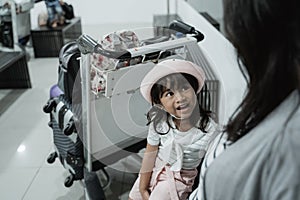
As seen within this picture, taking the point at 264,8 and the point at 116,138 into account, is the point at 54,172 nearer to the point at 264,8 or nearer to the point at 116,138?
the point at 116,138

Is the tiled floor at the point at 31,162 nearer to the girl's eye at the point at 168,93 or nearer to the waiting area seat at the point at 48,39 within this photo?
the girl's eye at the point at 168,93

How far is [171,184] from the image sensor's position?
1471 millimetres

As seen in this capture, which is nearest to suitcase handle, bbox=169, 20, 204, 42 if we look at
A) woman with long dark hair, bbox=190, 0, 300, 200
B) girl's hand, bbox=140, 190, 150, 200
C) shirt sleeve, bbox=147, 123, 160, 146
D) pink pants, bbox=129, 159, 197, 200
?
shirt sleeve, bbox=147, 123, 160, 146

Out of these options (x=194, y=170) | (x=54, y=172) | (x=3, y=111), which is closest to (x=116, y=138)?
(x=194, y=170)

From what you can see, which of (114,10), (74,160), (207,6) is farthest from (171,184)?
(114,10)

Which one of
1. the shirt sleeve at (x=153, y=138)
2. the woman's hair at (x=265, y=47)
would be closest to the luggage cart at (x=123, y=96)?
the shirt sleeve at (x=153, y=138)

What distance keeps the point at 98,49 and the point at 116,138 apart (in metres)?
0.60

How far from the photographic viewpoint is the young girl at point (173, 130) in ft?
4.55

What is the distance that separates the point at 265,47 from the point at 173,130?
0.96 metres

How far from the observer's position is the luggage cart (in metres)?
1.49

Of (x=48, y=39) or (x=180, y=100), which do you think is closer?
(x=180, y=100)

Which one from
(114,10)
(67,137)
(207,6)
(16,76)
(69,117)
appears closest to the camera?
(69,117)

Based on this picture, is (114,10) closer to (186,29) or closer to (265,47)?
(186,29)

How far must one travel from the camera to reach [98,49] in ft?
4.46
